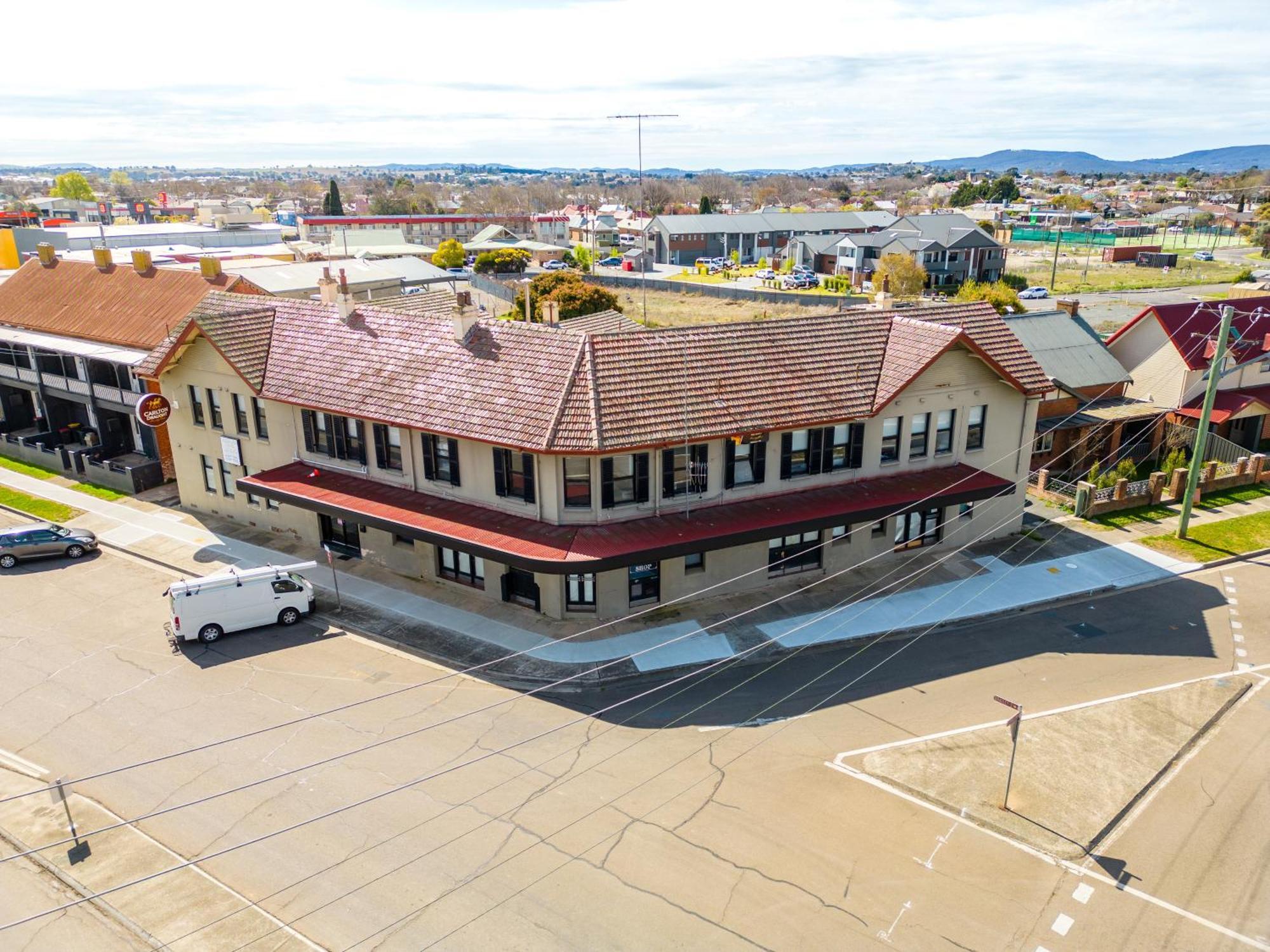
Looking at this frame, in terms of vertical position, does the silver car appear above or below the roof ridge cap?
below

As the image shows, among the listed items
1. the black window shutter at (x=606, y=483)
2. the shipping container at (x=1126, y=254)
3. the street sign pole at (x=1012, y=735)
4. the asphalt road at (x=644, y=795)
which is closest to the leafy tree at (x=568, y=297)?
the black window shutter at (x=606, y=483)

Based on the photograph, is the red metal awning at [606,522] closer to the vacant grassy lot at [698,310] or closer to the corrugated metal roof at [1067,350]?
the corrugated metal roof at [1067,350]

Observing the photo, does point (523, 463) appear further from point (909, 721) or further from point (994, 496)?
point (994, 496)

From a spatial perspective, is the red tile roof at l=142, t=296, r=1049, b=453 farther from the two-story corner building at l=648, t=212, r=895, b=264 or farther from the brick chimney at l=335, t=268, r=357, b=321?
the two-story corner building at l=648, t=212, r=895, b=264

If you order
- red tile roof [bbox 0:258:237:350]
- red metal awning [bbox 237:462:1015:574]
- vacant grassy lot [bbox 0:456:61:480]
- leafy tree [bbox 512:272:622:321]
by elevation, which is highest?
red tile roof [bbox 0:258:237:350]

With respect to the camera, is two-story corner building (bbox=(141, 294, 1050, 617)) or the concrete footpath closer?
the concrete footpath

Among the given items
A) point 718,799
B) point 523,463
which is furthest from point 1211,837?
point 523,463

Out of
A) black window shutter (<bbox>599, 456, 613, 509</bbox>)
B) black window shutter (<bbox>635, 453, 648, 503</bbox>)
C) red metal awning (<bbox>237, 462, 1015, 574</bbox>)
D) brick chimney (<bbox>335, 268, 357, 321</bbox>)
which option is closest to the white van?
red metal awning (<bbox>237, 462, 1015, 574</bbox>)

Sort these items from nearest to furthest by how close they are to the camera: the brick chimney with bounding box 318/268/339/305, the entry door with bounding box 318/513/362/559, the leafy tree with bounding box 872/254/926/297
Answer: the entry door with bounding box 318/513/362/559 → the brick chimney with bounding box 318/268/339/305 → the leafy tree with bounding box 872/254/926/297
